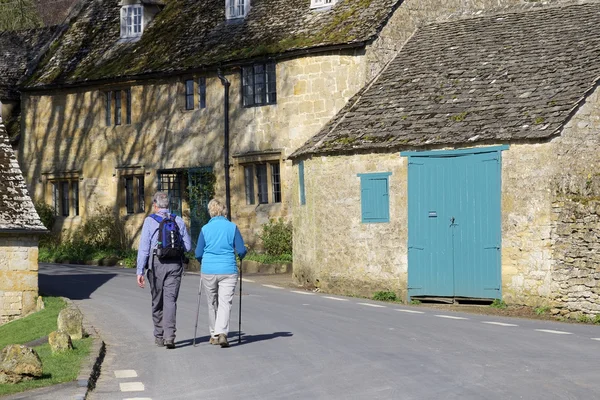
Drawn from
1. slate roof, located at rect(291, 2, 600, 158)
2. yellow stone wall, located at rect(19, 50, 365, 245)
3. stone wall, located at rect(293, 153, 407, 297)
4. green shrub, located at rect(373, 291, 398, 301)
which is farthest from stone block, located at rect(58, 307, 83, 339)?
yellow stone wall, located at rect(19, 50, 365, 245)

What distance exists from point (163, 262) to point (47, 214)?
26321 millimetres

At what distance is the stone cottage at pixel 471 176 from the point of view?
21109 mm

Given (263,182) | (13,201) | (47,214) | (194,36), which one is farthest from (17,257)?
(47,214)

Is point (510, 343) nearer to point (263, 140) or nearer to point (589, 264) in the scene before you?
point (589, 264)

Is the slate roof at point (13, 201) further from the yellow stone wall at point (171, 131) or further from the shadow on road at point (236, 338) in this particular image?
the yellow stone wall at point (171, 131)

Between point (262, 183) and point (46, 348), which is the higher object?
point (262, 183)

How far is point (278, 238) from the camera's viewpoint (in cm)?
3200

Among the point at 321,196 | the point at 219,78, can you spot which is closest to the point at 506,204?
the point at 321,196

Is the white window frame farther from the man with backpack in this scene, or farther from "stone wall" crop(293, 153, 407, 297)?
the man with backpack

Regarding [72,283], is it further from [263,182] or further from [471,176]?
[471,176]

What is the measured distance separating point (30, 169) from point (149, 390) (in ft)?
101

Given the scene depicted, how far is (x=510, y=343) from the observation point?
1491 cm

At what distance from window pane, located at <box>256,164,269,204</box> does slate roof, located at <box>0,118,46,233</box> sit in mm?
9377

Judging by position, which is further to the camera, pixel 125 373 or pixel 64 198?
pixel 64 198
